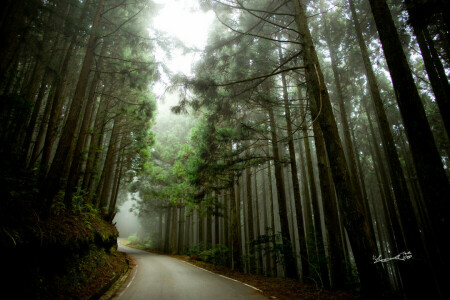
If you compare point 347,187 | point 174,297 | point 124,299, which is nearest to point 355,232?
point 347,187

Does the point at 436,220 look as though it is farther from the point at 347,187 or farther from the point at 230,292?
the point at 230,292

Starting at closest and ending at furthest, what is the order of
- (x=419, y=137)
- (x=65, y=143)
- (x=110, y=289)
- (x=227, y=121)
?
(x=419, y=137) → (x=65, y=143) → (x=110, y=289) → (x=227, y=121)

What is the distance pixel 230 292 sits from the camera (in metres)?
6.43

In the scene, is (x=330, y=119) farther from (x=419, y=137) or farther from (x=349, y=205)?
(x=349, y=205)

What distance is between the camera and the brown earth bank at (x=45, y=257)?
3.90 meters

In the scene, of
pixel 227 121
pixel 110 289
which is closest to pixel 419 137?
pixel 227 121

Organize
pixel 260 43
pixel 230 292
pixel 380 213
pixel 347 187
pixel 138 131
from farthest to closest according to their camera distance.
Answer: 1. pixel 380 213
2. pixel 138 131
3. pixel 260 43
4. pixel 230 292
5. pixel 347 187

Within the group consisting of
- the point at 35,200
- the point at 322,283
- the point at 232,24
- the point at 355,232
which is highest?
the point at 232,24

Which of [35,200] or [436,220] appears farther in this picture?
[35,200]

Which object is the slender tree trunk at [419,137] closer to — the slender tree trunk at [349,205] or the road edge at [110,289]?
the slender tree trunk at [349,205]

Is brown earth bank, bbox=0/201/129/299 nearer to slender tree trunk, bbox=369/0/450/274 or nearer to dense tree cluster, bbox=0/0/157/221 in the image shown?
dense tree cluster, bbox=0/0/157/221

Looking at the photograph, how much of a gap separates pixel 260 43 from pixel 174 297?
10.8 meters

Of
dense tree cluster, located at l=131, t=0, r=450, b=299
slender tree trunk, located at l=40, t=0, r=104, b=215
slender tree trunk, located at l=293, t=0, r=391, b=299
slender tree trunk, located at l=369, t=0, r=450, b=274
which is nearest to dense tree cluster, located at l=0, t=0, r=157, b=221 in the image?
slender tree trunk, located at l=40, t=0, r=104, b=215

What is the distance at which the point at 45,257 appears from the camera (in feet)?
16.0
